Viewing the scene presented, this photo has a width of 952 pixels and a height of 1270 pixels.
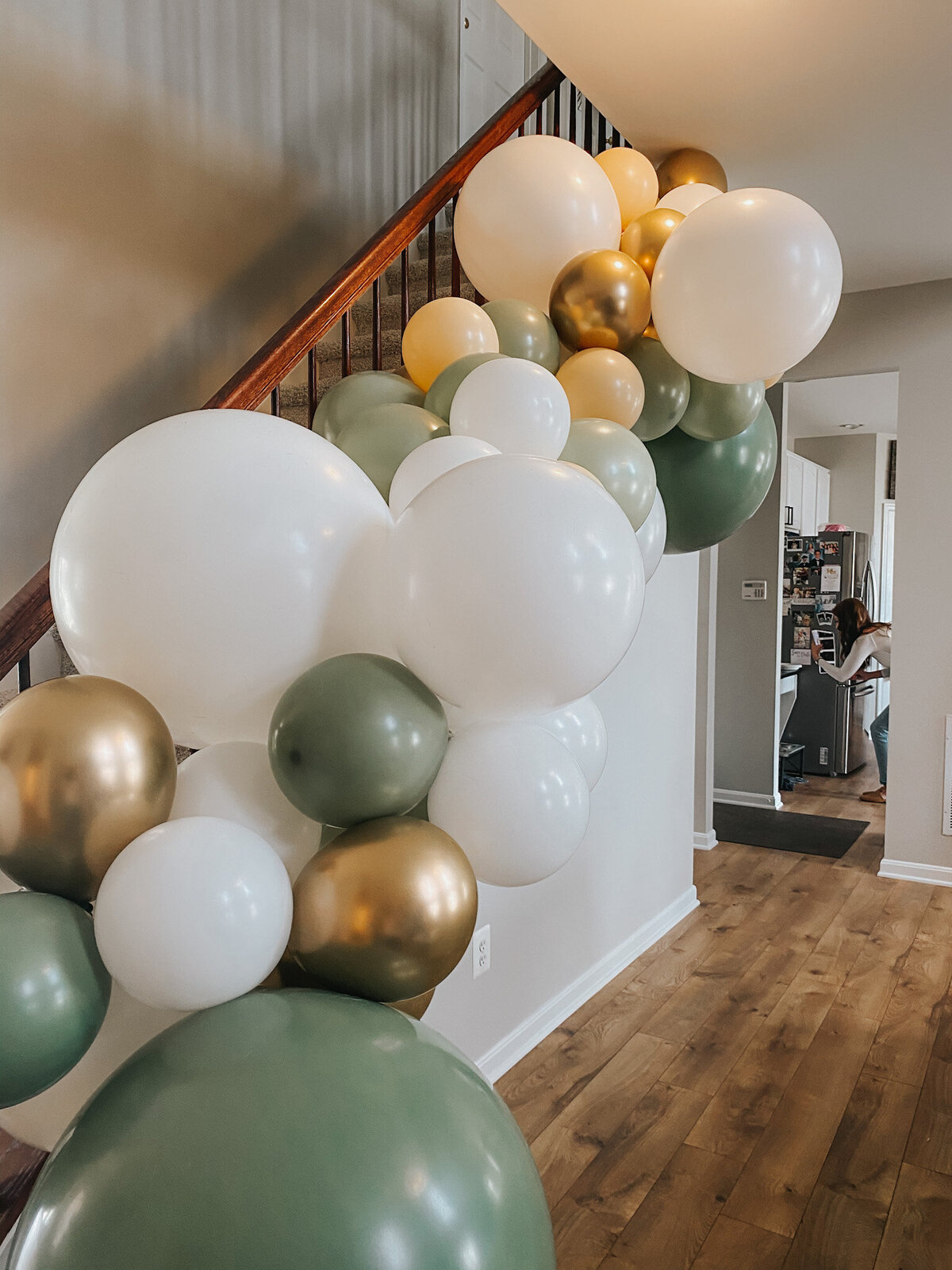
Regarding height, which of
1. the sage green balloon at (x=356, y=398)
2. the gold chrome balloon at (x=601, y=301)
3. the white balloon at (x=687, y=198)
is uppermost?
the white balloon at (x=687, y=198)

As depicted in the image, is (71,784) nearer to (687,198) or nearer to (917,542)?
(687,198)

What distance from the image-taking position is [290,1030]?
779 millimetres

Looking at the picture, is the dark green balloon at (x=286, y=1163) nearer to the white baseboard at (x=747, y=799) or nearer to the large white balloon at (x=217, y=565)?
the large white balloon at (x=217, y=565)

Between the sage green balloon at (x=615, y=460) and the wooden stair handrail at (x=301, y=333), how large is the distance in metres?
0.54

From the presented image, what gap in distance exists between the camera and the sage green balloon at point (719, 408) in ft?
5.49

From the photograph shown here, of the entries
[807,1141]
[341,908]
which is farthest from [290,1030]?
[807,1141]

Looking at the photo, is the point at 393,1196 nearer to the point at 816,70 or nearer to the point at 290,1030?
the point at 290,1030

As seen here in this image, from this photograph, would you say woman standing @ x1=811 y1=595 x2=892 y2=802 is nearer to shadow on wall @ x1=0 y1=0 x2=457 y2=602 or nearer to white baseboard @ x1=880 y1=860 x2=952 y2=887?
white baseboard @ x1=880 y1=860 x2=952 y2=887

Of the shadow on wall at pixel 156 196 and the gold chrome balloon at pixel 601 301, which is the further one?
the shadow on wall at pixel 156 196

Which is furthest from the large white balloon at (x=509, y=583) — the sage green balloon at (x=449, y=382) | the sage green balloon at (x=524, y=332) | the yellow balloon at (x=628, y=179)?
the yellow balloon at (x=628, y=179)

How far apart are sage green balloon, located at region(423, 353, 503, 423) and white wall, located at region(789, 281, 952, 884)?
3.15m

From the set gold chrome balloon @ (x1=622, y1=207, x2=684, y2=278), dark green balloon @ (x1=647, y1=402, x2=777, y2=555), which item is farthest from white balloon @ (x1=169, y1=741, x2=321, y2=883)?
gold chrome balloon @ (x1=622, y1=207, x2=684, y2=278)

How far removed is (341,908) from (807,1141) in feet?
6.19

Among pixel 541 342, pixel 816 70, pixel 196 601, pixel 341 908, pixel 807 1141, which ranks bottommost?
pixel 807 1141
